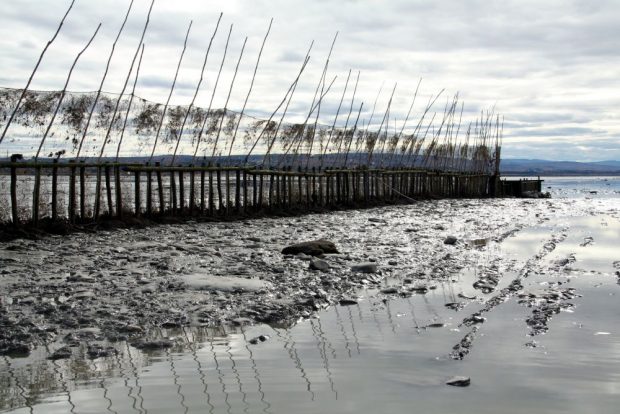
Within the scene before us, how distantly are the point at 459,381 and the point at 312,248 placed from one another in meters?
5.33

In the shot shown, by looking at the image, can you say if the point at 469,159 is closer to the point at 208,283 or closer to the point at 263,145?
the point at 263,145

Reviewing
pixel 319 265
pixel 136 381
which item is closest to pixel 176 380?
pixel 136 381

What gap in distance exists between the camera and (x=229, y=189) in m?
15.6

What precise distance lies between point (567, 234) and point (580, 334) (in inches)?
367

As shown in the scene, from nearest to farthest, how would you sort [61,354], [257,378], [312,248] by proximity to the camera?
[257,378], [61,354], [312,248]

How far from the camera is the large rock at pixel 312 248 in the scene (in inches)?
354

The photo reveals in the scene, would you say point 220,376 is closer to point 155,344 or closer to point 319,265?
point 155,344

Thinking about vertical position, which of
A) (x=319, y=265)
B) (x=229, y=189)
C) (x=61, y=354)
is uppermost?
(x=229, y=189)

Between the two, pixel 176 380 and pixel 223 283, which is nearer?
pixel 176 380

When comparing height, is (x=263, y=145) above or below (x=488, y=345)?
above

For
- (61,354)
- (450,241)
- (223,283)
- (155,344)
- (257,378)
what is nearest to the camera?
(257,378)

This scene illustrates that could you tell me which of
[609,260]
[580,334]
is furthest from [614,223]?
[580,334]

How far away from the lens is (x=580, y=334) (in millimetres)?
4961

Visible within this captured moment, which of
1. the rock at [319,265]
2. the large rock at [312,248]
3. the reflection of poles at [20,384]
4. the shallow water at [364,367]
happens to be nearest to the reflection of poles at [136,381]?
the shallow water at [364,367]
